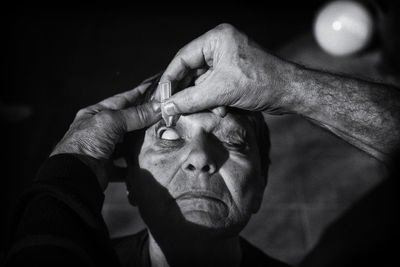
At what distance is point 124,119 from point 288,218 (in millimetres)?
1325

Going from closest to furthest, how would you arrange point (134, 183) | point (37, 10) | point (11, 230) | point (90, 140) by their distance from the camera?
point (11, 230), point (90, 140), point (134, 183), point (37, 10)

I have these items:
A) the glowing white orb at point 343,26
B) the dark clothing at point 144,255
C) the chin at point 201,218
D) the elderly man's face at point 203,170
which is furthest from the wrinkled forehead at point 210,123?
the glowing white orb at point 343,26

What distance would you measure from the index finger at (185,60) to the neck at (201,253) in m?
0.43

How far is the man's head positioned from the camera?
1076 millimetres

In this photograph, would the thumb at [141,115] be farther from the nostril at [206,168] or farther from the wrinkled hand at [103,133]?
the nostril at [206,168]

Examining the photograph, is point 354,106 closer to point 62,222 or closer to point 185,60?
point 185,60

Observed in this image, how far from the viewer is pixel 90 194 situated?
0.96 m

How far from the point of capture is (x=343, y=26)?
2430 mm

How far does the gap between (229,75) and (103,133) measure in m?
0.34

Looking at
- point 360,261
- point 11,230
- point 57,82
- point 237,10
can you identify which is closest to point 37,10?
point 57,82

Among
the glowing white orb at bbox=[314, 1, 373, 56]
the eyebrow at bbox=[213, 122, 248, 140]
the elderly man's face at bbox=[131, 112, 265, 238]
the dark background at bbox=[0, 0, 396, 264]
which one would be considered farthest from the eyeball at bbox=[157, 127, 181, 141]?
the glowing white orb at bbox=[314, 1, 373, 56]

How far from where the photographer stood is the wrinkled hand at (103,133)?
42.7 inches

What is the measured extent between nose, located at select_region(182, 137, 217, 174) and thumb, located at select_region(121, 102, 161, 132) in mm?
123

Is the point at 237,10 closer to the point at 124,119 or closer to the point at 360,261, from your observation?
the point at 124,119
